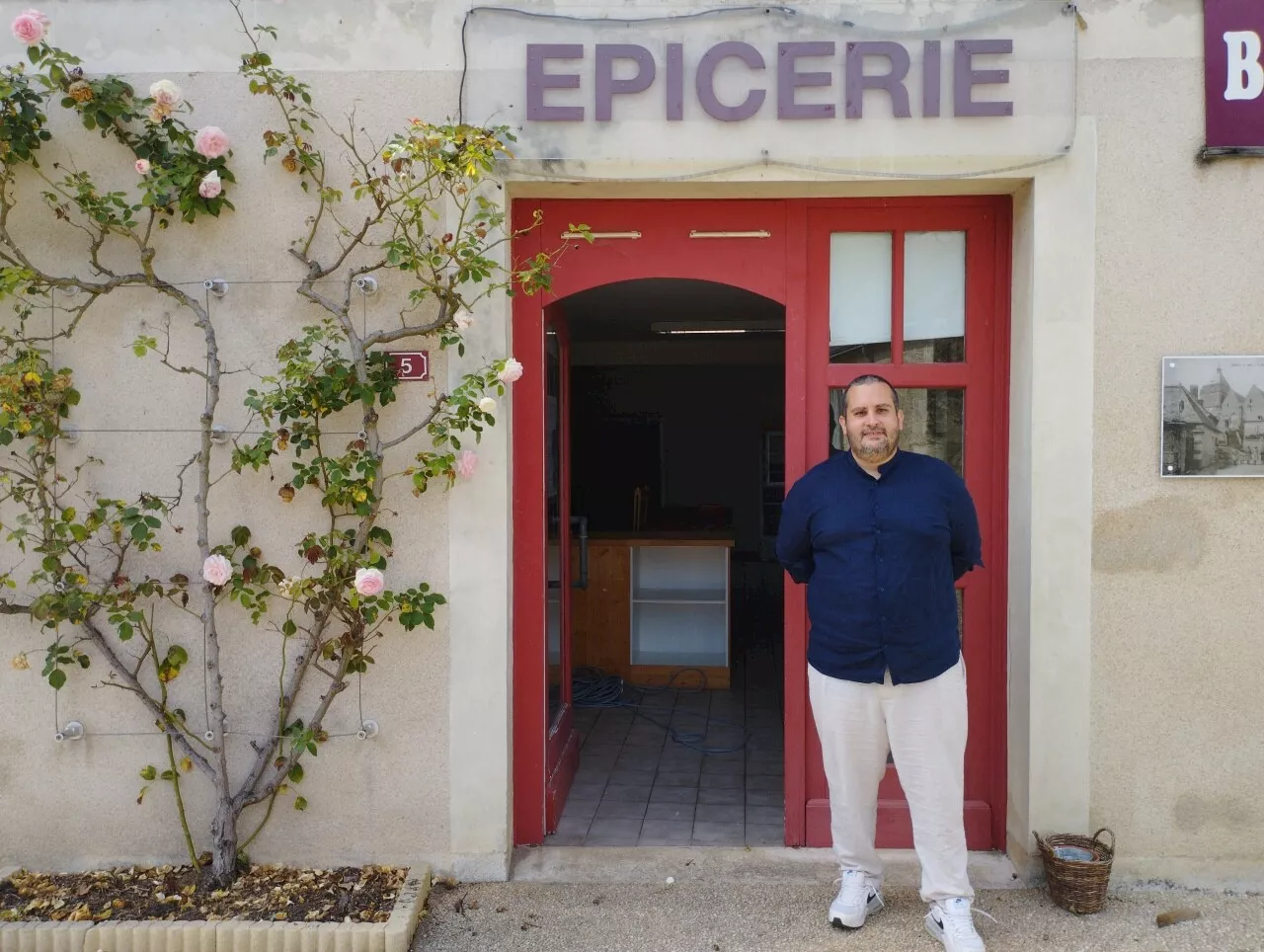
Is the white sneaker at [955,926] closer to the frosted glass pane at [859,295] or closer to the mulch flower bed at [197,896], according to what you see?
the mulch flower bed at [197,896]

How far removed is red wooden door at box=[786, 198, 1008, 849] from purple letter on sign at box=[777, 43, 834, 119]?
426 millimetres

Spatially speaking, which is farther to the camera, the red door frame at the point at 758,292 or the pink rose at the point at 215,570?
the red door frame at the point at 758,292

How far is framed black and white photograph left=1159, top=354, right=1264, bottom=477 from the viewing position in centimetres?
364

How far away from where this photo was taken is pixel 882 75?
143 inches

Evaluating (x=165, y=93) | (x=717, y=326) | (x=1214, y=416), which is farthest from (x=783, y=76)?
(x=717, y=326)

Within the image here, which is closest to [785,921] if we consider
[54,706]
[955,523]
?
[955,523]

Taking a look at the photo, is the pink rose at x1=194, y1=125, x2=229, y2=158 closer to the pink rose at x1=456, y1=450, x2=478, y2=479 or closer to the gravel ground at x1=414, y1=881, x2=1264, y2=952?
the pink rose at x1=456, y1=450, x2=478, y2=479

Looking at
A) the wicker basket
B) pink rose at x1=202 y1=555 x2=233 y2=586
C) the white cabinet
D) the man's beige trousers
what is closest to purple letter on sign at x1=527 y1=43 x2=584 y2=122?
pink rose at x1=202 y1=555 x2=233 y2=586

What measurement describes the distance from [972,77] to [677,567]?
4.37 meters

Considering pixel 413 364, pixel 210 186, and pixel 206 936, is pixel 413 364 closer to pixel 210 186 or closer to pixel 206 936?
pixel 210 186

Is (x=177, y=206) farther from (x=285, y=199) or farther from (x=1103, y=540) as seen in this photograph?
(x=1103, y=540)

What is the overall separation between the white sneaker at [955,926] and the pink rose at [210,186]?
350 centimetres

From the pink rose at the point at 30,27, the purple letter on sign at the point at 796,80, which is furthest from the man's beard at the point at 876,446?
the pink rose at the point at 30,27

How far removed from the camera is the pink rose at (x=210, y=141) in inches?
141
